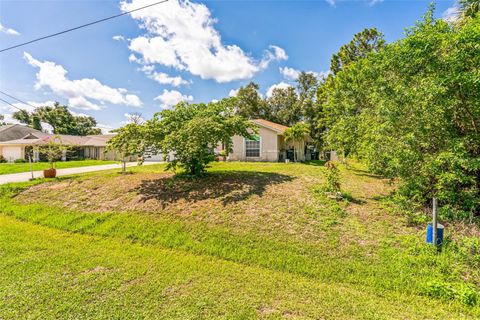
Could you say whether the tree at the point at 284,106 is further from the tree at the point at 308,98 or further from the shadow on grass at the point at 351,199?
the shadow on grass at the point at 351,199

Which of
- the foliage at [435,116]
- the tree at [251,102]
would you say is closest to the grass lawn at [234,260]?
the foliage at [435,116]

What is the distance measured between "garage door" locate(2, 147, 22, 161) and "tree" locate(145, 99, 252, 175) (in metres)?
26.3

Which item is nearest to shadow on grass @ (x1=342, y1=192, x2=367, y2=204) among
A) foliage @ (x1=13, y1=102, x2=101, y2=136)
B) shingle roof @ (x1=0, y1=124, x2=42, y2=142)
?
shingle roof @ (x1=0, y1=124, x2=42, y2=142)

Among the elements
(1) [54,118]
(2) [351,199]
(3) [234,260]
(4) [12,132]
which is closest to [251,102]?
(2) [351,199]

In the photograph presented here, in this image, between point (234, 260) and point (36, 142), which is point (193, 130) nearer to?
point (234, 260)

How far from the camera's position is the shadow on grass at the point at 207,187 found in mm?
7410

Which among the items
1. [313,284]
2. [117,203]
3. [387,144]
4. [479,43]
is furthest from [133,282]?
[479,43]

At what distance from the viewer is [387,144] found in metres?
6.57

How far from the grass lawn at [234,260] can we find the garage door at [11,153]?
24017 millimetres

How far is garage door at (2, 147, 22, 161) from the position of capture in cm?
2502

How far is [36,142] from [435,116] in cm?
3310

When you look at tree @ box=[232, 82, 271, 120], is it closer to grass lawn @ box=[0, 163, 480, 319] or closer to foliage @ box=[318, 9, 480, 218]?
grass lawn @ box=[0, 163, 480, 319]

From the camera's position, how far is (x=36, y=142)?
80.1 feet

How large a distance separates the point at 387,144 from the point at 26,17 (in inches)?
573
